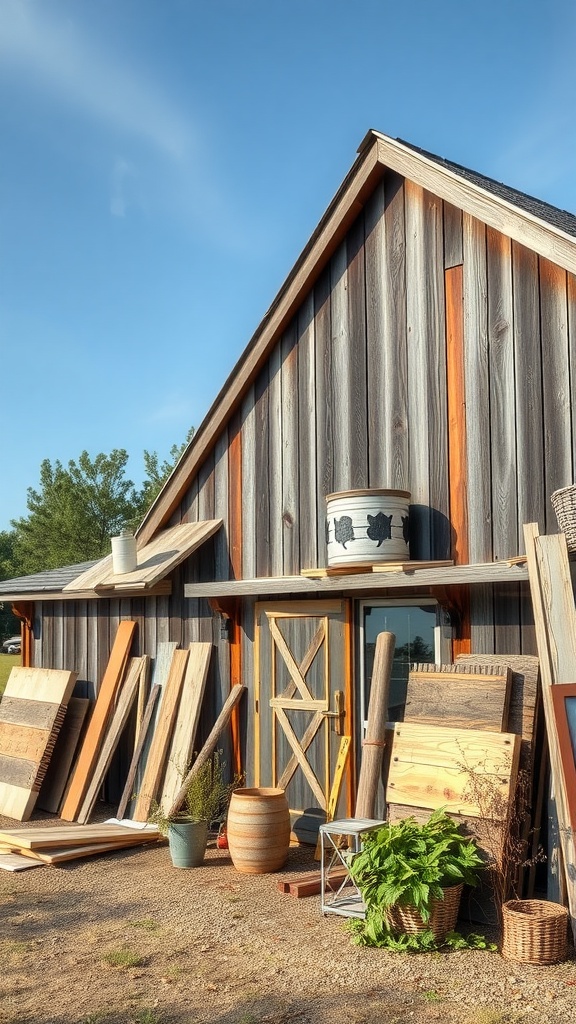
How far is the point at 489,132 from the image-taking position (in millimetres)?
8258

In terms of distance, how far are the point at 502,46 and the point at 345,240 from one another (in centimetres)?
217

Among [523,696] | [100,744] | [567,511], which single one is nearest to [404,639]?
[523,696]

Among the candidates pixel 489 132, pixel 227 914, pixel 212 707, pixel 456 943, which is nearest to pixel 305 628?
pixel 212 707

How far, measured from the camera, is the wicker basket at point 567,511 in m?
5.97

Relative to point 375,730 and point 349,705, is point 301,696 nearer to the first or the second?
point 349,705

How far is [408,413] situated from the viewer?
802cm

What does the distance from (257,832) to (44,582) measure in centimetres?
590

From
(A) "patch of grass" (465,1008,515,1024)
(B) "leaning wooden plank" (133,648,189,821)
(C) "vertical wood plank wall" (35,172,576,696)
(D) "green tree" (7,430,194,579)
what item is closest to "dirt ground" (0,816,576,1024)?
(A) "patch of grass" (465,1008,515,1024)

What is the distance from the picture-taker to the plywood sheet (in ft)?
30.6

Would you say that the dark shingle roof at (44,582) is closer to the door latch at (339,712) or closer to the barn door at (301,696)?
the barn door at (301,696)

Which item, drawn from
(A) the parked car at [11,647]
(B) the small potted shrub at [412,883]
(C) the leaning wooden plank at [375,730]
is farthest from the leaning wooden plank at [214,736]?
(A) the parked car at [11,647]

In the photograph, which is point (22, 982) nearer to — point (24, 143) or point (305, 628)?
point (305, 628)

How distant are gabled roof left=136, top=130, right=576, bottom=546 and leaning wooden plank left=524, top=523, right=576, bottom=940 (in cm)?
207

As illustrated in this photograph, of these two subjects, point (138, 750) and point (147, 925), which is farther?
point (138, 750)
